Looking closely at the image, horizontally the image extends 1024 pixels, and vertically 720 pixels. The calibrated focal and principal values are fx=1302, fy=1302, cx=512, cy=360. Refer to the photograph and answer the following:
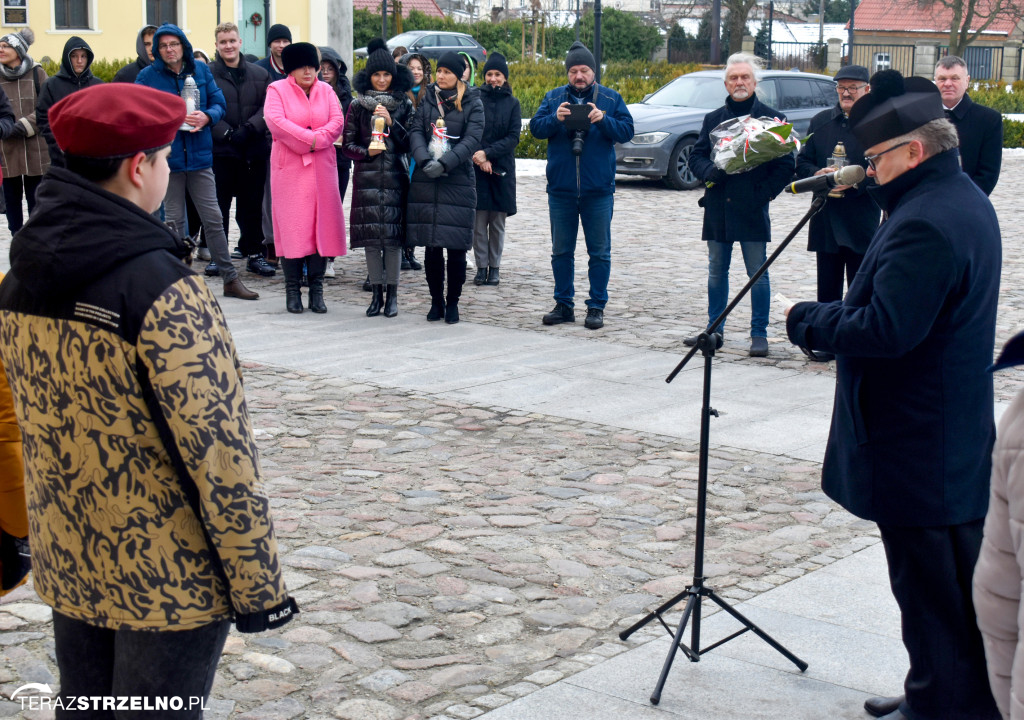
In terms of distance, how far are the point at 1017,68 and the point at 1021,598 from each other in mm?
68311

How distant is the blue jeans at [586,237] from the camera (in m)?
9.57

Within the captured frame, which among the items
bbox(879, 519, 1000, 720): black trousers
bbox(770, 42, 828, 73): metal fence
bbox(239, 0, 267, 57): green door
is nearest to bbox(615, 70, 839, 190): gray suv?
bbox(879, 519, 1000, 720): black trousers

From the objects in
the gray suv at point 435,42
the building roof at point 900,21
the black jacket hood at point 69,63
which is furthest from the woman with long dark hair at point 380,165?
the building roof at point 900,21

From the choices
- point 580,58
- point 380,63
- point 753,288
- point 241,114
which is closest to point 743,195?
point 753,288

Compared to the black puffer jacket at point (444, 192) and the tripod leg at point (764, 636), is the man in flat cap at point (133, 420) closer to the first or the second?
the tripod leg at point (764, 636)

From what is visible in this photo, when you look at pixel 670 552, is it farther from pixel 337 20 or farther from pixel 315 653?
pixel 337 20

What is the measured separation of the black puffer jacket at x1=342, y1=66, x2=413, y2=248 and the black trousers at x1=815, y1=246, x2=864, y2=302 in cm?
307

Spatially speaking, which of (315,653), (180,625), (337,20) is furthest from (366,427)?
(337,20)

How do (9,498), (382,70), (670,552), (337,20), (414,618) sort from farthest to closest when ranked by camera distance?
(337,20), (382,70), (670,552), (414,618), (9,498)

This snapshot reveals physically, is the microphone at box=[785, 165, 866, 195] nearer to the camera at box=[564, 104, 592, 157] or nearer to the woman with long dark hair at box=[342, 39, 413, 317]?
the camera at box=[564, 104, 592, 157]

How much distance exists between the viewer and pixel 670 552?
5191mm

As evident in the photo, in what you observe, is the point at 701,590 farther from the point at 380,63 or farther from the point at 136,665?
the point at 380,63

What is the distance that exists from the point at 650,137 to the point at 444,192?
33.7 feet

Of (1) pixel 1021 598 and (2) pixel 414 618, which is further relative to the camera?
(2) pixel 414 618
